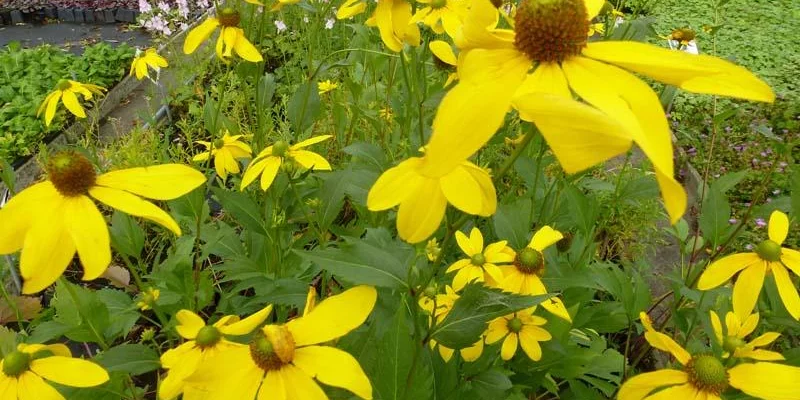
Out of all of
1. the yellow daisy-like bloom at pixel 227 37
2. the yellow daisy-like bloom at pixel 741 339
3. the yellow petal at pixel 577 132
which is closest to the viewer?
the yellow petal at pixel 577 132

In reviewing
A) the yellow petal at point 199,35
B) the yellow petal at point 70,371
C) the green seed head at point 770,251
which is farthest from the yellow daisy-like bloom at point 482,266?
the yellow petal at point 199,35

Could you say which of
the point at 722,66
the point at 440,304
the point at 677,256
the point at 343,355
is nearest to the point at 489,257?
the point at 440,304

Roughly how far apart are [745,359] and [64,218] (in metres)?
1.18

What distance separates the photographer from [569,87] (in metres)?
0.60

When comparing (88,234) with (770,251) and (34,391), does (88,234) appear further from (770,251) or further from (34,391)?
(770,251)

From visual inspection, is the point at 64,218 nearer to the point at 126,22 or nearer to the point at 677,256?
the point at 677,256

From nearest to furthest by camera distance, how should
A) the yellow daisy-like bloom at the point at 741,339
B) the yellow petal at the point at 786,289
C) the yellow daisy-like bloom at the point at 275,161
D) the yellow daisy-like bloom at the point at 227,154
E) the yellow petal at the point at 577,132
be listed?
the yellow petal at the point at 577,132 < the yellow daisy-like bloom at the point at 741,339 < the yellow petal at the point at 786,289 < the yellow daisy-like bloom at the point at 275,161 < the yellow daisy-like bloom at the point at 227,154

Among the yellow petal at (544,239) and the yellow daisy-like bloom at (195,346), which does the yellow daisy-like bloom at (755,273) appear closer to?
the yellow petal at (544,239)

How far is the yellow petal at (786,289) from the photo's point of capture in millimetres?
1055

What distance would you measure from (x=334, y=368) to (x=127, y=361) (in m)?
0.56

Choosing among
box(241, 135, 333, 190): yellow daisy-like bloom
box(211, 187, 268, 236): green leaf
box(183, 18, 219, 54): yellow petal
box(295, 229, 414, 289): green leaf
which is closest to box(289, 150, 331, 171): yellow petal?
box(241, 135, 333, 190): yellow daisy-like bloom

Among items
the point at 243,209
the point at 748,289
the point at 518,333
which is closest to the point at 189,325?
the point at 243,209

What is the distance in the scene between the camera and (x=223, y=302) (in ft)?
4.69

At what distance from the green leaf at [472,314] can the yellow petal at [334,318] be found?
0.15 m
